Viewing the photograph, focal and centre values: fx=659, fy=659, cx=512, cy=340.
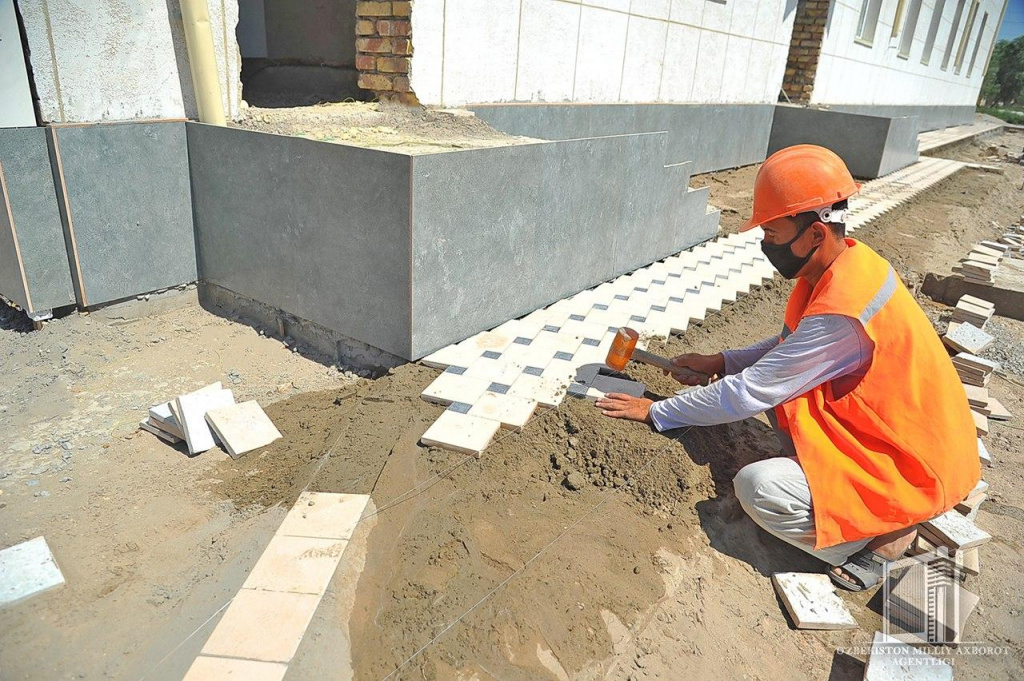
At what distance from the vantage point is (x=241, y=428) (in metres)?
3.73

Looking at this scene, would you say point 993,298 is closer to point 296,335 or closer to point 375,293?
point 375,293

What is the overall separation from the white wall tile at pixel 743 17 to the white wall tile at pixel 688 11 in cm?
120

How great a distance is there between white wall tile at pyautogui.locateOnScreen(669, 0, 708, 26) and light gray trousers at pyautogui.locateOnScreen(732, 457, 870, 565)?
26.2 ft

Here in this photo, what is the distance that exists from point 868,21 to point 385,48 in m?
15.7

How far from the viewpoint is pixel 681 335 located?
5055mm

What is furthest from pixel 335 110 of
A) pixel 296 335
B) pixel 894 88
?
pixel 894 88

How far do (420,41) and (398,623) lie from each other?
15.7ft

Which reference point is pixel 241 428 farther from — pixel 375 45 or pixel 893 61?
pixel 893 61

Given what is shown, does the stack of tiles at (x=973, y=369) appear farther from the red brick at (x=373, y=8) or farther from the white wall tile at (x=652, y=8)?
the white wall tile at (x=652, y=8)

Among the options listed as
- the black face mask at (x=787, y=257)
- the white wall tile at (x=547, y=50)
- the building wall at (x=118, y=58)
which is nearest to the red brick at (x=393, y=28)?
the building wall at (x=118, y=58)

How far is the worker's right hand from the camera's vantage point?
3.63 meters

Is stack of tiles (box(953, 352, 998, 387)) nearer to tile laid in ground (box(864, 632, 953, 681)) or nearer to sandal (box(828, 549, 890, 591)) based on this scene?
sandal (box(828, 549, 890, 591))

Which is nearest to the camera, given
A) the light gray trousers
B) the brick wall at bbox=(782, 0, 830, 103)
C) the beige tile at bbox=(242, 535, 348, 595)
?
the beige tile at bbox=(242, 535, 348, 595)

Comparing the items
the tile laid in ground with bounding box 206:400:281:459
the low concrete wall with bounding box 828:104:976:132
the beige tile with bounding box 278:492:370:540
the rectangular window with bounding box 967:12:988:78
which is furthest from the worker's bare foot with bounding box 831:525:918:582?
the rectangular window with bounding box 967:12:988:78
